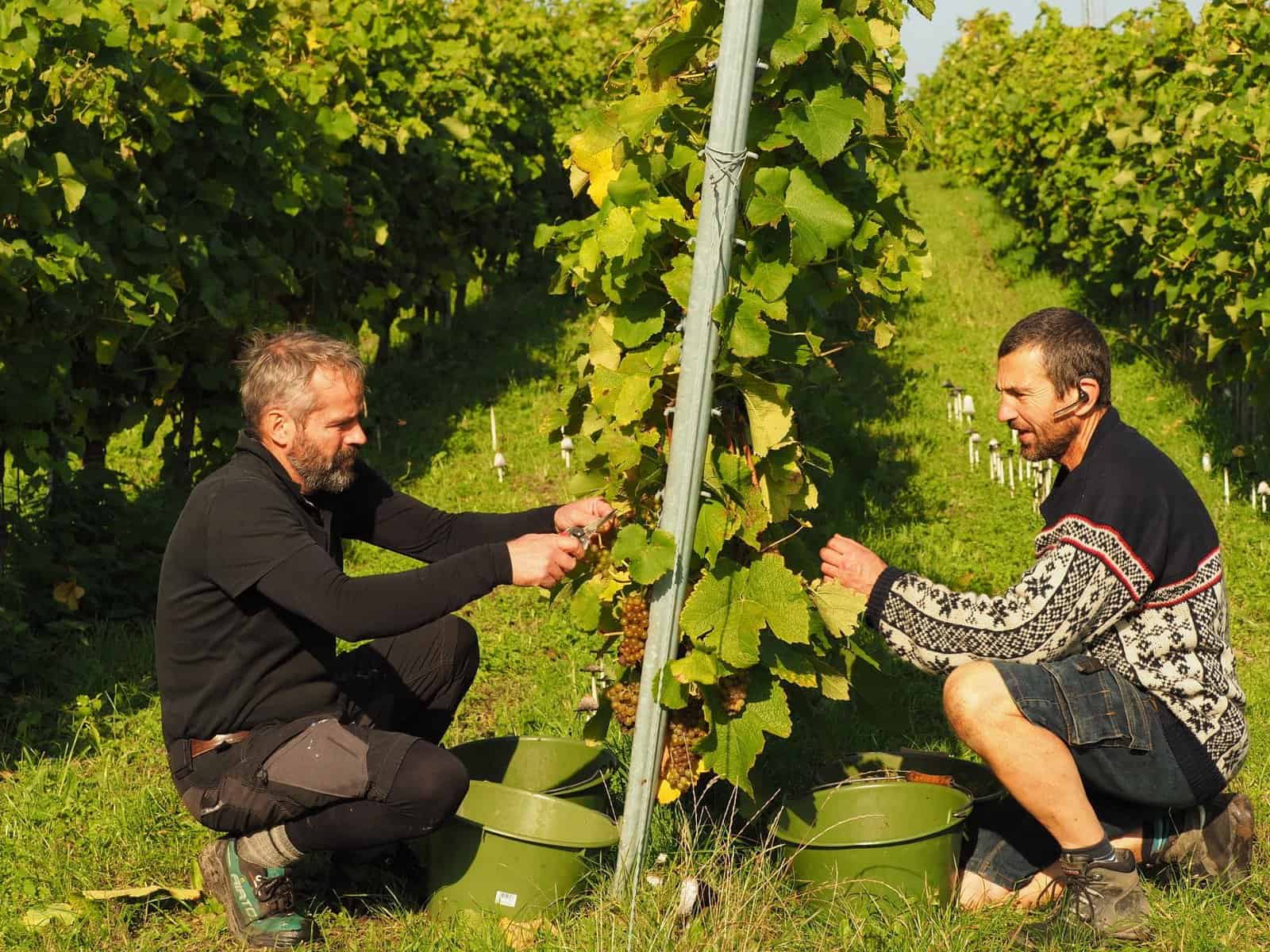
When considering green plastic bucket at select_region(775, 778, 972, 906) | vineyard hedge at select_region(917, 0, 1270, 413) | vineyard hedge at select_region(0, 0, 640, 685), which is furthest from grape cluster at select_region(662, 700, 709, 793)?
vineyard hedge at select_region(917, 0, 1270, 413)

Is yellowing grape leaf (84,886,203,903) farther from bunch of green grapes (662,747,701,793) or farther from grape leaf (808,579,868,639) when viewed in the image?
grape leaf (808,579,868,639)

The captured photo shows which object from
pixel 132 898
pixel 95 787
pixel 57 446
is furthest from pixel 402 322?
pixel 132 898

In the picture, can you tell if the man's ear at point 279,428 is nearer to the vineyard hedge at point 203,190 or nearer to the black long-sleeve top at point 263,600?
the black long-sleeve top at point 263,600

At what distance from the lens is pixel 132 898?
360 cm

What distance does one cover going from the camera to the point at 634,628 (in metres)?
3.26

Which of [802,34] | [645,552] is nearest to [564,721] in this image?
[645,552]

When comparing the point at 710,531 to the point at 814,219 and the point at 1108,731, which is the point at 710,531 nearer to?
the point at 814,219

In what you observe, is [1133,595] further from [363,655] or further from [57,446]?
[57,446]

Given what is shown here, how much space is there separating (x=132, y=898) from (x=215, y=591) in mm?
943

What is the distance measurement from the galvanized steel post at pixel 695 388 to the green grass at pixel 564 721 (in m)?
0.25

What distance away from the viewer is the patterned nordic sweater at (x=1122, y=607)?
3.31 m

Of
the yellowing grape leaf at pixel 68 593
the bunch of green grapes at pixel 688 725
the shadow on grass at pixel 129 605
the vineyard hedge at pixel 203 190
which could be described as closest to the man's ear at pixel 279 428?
the bunch of green grapes at pixel 688 725

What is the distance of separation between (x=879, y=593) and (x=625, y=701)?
27.6 inches

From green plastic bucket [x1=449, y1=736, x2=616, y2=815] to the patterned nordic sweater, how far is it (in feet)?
3.36
